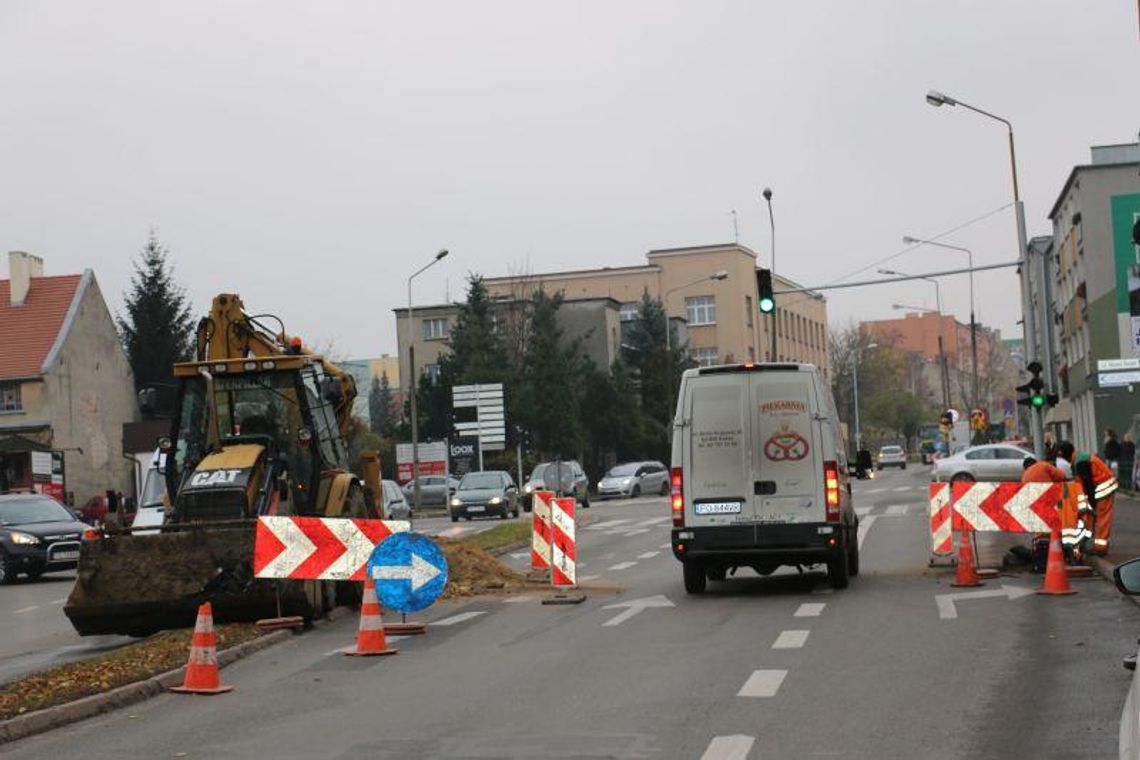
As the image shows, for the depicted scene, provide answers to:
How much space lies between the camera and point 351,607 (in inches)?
729

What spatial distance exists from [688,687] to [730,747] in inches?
92.4

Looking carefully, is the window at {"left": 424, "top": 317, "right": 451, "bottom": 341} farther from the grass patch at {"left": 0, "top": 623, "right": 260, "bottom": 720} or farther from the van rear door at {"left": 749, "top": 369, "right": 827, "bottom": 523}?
the grass patch at {"left": 0, "top": 623, "right": 260, "bottom": 720}

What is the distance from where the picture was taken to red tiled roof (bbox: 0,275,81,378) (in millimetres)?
63500

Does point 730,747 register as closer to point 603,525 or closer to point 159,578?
point 159,578

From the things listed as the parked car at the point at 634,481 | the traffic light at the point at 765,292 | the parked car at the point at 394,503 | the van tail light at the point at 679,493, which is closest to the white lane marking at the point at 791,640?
the van tail light at the point at 679,493

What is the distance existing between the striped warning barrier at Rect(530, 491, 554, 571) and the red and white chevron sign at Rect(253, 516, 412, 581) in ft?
14.3

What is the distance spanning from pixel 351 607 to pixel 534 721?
30.2 ft

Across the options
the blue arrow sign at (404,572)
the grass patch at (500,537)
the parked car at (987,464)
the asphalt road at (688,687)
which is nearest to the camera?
the asphalt road at (688,687)

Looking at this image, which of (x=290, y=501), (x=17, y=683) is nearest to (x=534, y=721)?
(x=17, y=683)

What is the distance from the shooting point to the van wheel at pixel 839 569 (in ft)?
58.6

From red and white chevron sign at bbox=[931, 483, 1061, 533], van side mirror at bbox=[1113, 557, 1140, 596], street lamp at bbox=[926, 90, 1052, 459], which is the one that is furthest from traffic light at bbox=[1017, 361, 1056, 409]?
van side mirror at bbox=[1113, 557, 1140, 596]

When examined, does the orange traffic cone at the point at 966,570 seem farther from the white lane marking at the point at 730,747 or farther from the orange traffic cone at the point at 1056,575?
the white lane marking at the point at 730,747

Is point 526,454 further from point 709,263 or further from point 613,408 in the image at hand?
point 709,263

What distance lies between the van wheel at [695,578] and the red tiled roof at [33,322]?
1951 inches
